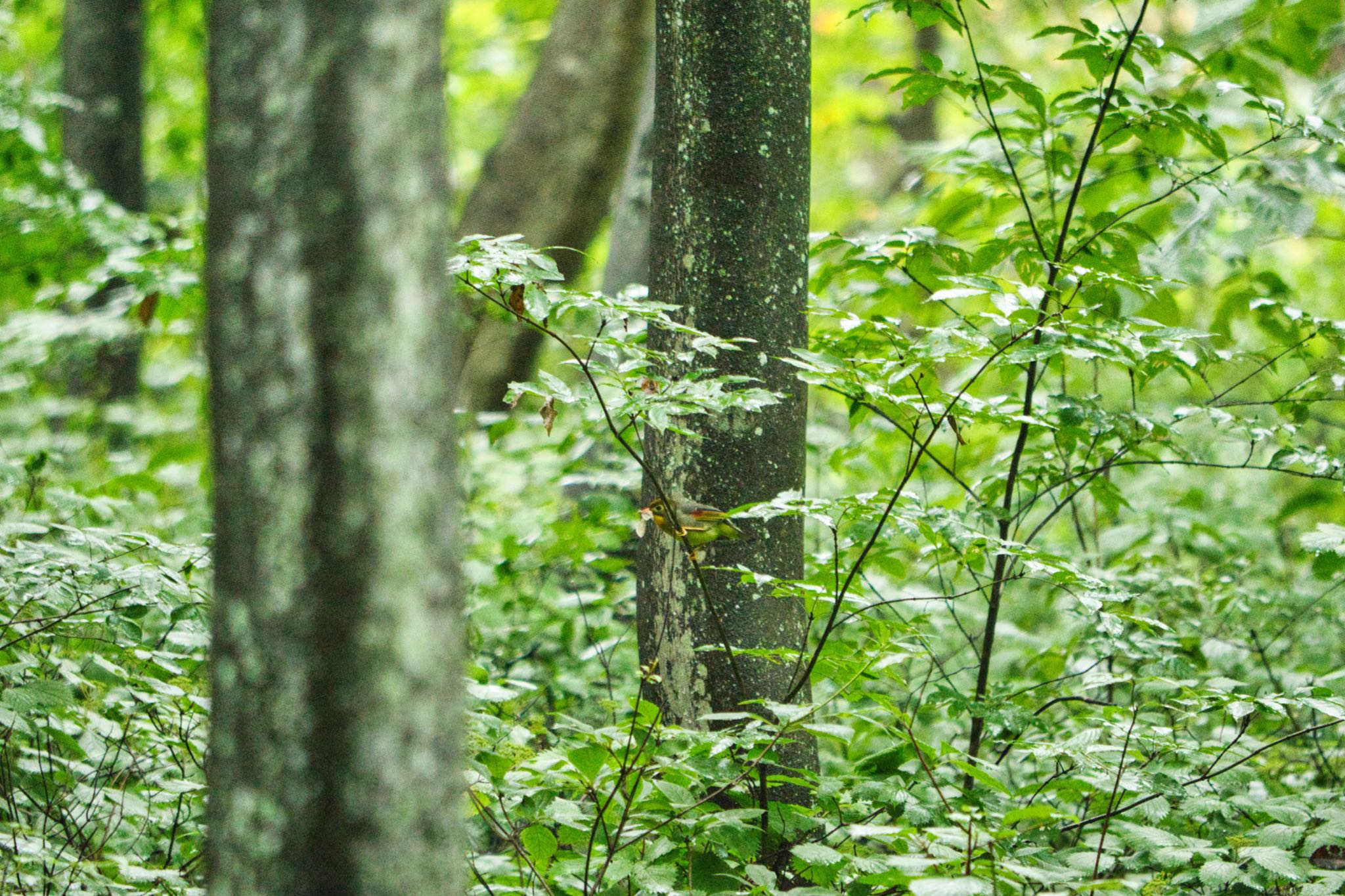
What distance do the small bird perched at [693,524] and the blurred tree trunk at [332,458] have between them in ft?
2.91

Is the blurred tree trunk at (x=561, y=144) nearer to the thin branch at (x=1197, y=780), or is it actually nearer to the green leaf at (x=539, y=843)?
the green leaf at (x=539, y=843)

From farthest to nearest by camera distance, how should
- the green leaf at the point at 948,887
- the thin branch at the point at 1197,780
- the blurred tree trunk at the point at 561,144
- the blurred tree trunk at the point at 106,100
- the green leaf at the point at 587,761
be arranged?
1. the blurred tree trunk at the point at 106,100
2. the blurred tree trunk at the point at 561,144
3. the thin branch at the point at 1197,780
4. the green leaf at the point at 587,761
5. the green leaf at the point at 948,887

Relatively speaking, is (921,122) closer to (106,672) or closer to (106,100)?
(106,100)

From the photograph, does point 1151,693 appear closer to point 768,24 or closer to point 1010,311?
point 1010,311

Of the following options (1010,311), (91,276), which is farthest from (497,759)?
(91,276)

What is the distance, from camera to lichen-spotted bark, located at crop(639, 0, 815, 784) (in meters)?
2.26

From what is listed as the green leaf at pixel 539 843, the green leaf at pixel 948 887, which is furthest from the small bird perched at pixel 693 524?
the green leaf at pixel 948 887

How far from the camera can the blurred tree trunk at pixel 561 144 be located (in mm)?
6000

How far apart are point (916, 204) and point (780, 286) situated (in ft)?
3.83

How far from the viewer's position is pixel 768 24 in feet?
7.51

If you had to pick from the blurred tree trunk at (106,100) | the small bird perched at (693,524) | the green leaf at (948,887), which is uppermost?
the blurred tree trunk at (106,100)

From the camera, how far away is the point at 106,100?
6.77 metres

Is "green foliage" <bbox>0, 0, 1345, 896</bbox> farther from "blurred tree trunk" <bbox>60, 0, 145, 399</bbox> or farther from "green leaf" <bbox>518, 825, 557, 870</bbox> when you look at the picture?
"blurred tree trunk" <bbox>60, 0, 145, 399</bbox>

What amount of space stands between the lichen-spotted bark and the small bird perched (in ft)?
0.82
